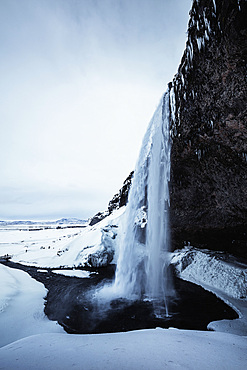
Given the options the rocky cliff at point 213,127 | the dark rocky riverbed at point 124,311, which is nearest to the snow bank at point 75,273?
the dark rocky riverbed at point 124,311

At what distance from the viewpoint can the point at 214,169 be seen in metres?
6.04

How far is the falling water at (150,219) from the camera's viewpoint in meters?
7.07

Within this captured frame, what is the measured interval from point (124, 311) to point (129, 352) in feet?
10.9

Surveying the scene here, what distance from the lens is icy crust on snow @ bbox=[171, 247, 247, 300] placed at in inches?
264

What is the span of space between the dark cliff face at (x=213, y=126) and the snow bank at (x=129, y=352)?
4.32m

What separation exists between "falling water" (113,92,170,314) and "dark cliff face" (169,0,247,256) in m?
0.56

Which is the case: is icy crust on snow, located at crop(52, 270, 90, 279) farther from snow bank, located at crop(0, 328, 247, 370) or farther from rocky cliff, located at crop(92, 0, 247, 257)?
snow bank, located at crop(0, 328, 247, 370)

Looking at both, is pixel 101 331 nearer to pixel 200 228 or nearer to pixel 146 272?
pixel 146 272

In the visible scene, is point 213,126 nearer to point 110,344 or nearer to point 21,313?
point 110,344

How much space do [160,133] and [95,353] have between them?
6.67 meters

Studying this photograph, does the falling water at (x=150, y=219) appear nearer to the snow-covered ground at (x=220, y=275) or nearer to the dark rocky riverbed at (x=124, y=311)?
the dark rocky riverbed at (x=124, y=311)

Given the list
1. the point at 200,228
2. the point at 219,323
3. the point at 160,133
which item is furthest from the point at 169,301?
the point at 160,133

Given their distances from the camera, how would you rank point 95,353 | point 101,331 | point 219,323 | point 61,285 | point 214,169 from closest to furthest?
point 95,353, point 101,331, point 219,323, point 214,169, point 61,285

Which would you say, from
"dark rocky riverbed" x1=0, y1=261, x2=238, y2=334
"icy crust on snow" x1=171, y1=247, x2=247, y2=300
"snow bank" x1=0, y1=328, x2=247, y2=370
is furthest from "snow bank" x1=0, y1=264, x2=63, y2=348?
"icy crust on snow" x1=171, y1=247, x2=247, y2=300
